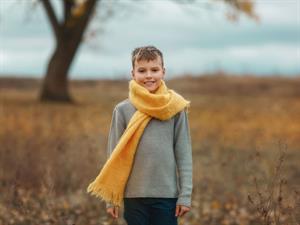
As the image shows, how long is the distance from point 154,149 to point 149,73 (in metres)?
0.45

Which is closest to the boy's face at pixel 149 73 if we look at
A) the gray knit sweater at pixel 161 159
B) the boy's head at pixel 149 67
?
the boy's head at pixel 149 67

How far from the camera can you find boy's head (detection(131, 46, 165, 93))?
4488 mm

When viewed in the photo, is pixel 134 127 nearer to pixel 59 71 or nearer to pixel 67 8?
pixel 59 71

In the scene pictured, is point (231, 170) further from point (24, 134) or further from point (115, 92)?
point (115, 92)

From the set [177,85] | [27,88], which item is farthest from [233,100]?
[27,88]

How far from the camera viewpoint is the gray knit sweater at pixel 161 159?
4.49 m

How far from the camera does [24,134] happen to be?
40.0 ft

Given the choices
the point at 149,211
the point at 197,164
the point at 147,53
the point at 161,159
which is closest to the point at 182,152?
the point at 161,159

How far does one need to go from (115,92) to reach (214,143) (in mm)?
14998

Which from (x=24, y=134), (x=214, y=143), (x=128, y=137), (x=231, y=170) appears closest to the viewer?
(x=128, y=137)

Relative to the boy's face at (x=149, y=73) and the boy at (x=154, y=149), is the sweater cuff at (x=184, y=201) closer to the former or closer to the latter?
the boy at (x=154, y=149)

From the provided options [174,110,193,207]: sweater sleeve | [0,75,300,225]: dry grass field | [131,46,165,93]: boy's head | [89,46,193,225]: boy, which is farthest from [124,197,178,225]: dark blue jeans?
[131,46,165,93]: boy's head

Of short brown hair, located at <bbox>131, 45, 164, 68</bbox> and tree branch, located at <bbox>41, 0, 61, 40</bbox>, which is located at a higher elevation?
tree branch, located at <bbox>41, 0, 61, 40</bbox>

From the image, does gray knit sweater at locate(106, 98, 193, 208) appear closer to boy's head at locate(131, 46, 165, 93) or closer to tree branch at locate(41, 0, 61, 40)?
boy's head at locate(131, 46, 165, 93)
